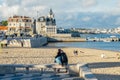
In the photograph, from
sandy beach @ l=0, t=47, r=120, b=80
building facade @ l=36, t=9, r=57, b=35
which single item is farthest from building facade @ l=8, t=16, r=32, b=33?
sandy beach @ l=0, t=47, r=120, b=80

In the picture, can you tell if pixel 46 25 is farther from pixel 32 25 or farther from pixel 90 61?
pixel 90 61

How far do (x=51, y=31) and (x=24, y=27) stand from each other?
11.6 meters

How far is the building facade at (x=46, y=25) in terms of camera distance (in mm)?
149488

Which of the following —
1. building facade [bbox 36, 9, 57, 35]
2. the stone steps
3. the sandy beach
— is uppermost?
building facade [bbox 36, 9, 57, 35]

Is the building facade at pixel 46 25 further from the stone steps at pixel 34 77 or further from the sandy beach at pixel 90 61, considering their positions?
the stone steps at pixel 34 77

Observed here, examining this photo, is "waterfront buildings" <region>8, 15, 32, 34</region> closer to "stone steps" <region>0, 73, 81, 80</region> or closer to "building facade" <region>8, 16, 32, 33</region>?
"building facade" <region>8, 16, 32, 33</region>

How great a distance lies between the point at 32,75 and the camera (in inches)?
554

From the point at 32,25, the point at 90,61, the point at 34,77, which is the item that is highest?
the point at 32,25

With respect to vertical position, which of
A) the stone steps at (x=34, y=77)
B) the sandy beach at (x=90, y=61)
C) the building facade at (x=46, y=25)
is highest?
the building facade at (x=46, y=25)

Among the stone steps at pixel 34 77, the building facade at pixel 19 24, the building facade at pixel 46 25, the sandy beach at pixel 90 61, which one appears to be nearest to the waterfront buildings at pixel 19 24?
the building facade at pixel 19 24

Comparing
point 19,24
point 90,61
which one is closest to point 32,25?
point 19,24

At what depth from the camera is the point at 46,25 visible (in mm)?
151375

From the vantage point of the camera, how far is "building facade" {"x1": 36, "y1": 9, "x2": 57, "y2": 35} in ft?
490

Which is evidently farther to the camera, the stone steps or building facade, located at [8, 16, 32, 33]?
building facade, located at [8, 16, 32, 33]
